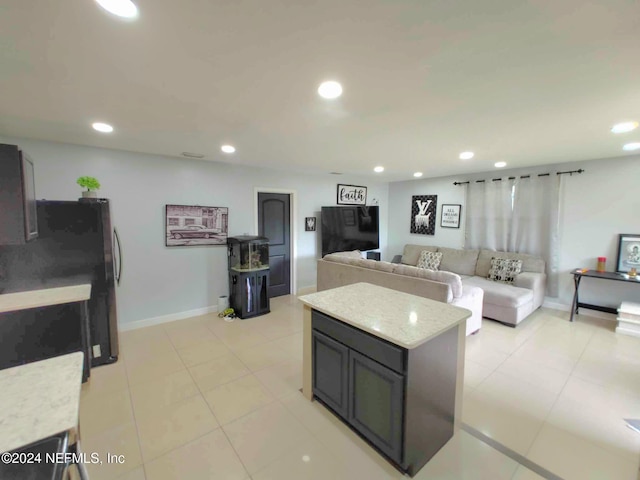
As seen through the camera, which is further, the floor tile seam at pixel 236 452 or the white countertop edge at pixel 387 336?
the floor tile seam at pixel 236 452

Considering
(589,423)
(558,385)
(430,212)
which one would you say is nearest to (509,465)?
(589,423)

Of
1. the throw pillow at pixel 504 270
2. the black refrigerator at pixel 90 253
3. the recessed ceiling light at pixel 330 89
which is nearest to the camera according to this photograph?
the recessed ceiling light at pixel 330 89

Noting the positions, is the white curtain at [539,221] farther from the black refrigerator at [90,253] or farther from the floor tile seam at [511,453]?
the black refrigerator at [90,253]

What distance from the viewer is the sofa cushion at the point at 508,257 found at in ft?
14.3

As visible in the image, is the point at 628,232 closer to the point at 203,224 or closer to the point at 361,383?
the point at 361,383

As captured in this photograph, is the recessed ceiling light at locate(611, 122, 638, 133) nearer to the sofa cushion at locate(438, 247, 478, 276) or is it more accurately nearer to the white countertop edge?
the white countertop edge

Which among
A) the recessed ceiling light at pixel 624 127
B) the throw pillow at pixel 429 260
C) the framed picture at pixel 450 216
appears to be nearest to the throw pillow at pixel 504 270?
the throw pillow at pixel 429 260

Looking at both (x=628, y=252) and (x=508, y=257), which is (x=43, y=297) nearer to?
(x=508, y=257)

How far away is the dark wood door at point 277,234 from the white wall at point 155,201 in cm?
28

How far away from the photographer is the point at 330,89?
68.9 inches

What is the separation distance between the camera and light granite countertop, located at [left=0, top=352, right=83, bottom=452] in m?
0.82

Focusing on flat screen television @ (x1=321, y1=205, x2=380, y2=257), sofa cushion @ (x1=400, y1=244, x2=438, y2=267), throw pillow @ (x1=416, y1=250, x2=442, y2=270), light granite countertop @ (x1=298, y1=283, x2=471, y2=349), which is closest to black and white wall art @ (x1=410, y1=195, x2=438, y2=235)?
sofa cushion @ (x1=400, y1=244, x2=438, y2=267)

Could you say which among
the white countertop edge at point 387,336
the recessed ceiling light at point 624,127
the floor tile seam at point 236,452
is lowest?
the floor tile seam at point 236,452

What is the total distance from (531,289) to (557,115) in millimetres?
2761
